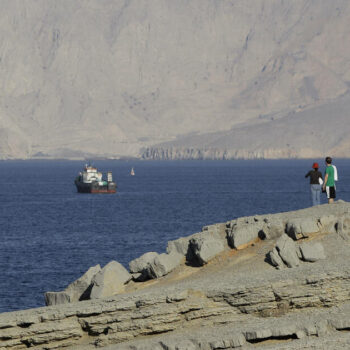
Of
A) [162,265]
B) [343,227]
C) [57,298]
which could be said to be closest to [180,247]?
[162,265]

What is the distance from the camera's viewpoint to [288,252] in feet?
81.0

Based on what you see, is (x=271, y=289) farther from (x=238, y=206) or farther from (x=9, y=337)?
(x=238, y=206)

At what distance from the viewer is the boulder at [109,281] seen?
2633 centimetres

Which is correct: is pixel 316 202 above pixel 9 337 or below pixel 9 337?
above

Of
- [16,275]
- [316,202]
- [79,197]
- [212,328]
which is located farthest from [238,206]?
[212,328]

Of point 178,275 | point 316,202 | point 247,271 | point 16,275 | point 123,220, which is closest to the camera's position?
point 247,271

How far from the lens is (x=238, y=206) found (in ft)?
337

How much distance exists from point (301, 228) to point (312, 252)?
2.54 m

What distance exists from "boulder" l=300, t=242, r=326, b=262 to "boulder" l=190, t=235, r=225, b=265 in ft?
10.8

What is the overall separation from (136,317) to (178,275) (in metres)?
5.53

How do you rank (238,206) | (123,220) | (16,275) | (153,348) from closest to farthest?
(153,348)
(16,275)
(123,220)
(238,206)

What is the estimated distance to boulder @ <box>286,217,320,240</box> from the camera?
2734 centimetres

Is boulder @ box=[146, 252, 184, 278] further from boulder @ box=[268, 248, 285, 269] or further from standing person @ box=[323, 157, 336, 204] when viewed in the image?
standing person @ box=[323, 157, 336, 204]

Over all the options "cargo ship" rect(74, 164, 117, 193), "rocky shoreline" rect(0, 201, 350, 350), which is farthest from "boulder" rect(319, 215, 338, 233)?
"cargo ship" rect(74, 164, 117, 193)
